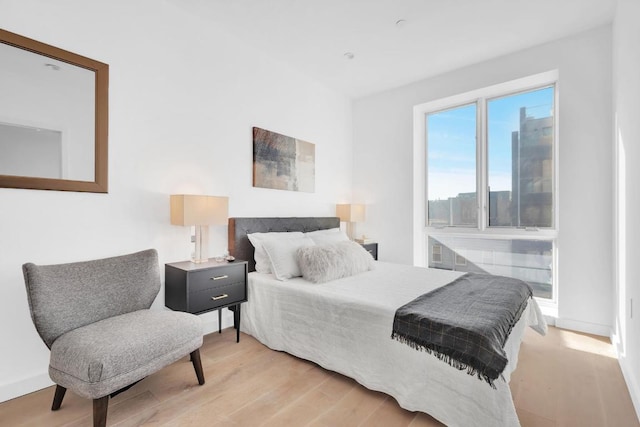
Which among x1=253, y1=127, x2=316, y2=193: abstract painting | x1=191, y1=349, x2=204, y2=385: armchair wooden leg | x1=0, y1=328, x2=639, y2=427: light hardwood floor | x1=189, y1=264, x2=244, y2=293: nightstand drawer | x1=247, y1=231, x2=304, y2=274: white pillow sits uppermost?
x1=253, y1=127, x2=316, y2=193: abstract painting

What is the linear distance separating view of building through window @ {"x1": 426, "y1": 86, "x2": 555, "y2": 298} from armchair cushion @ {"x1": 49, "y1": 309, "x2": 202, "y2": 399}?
3341 mm

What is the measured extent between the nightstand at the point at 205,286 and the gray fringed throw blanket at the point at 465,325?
4.62ft

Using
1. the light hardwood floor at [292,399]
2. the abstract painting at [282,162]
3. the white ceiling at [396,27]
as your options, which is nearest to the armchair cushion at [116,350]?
the light hardwood floor at [292,399]

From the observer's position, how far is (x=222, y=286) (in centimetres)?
252

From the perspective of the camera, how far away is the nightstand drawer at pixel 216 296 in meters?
2.33

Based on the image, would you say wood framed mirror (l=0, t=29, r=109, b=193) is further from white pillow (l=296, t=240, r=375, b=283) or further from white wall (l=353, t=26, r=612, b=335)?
white wall (l=353, t=26, r=612, b=335)

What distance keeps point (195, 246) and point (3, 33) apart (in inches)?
70.7

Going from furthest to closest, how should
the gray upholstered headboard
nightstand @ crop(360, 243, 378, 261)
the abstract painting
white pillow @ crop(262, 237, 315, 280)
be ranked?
nightstand @ crop(360, 243, 378, 261) → the abstract painting → the gray upholstered headboard → white pillow @ crop(262, 237, 315, 280)

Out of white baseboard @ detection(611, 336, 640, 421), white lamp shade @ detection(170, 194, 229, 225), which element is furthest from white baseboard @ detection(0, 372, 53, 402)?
white baseboard @ detection(611, 336, 640, 421)

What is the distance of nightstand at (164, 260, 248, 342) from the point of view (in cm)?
232

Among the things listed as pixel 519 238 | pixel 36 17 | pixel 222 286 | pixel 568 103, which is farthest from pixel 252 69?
pixel 519 238

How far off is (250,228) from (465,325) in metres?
2.15

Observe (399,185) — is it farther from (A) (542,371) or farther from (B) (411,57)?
(A) (542,371)

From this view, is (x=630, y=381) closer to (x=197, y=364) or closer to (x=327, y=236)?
(x=327, y=236)
